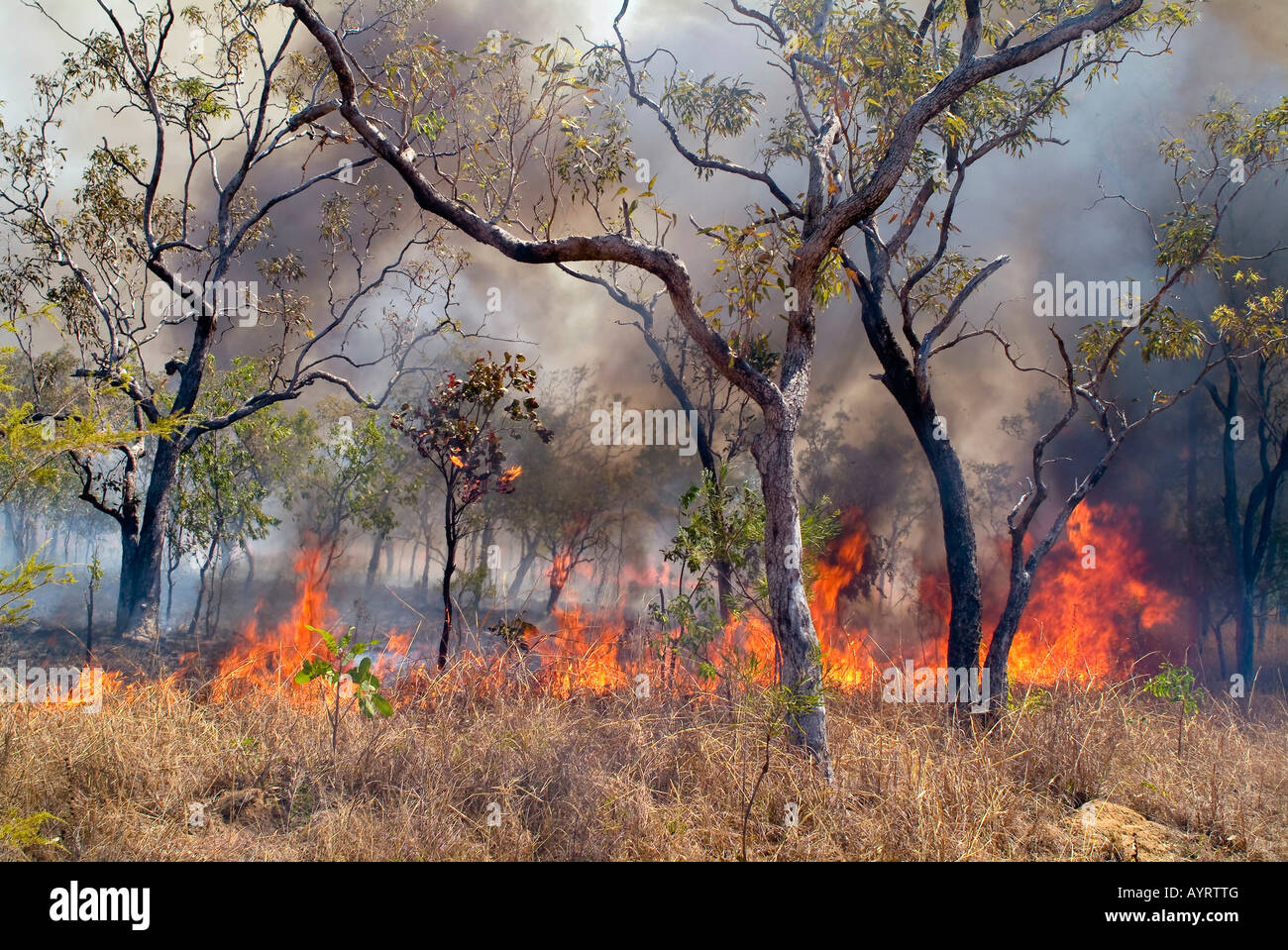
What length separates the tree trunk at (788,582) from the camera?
17.9 feet

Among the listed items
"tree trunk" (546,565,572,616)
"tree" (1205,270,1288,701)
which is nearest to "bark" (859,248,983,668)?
"tree" (1205,270,1288,701)

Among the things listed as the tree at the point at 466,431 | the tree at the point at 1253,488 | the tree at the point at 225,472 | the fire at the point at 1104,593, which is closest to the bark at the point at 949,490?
the tree at the point at 466,431

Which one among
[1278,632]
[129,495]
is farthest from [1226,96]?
[129,495]

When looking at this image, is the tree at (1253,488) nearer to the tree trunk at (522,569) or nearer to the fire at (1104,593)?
the fire at (1104,593)

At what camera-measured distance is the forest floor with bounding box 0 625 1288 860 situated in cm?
442

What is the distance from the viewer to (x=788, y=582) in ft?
19.0

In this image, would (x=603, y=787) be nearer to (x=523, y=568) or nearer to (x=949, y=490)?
(x=949, y=490)

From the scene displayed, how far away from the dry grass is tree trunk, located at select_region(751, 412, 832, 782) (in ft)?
1.08

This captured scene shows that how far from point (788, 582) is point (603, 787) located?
204cm

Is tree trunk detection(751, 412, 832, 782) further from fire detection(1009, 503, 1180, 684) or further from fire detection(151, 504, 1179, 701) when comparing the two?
fire detection(1009, 503, 1180, 684)

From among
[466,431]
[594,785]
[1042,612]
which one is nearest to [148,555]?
[466,431]

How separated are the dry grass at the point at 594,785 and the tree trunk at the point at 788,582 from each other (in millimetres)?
330

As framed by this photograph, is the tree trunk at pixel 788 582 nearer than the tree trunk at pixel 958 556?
Yes

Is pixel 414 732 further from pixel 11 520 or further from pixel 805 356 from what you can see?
pixel 11 520
